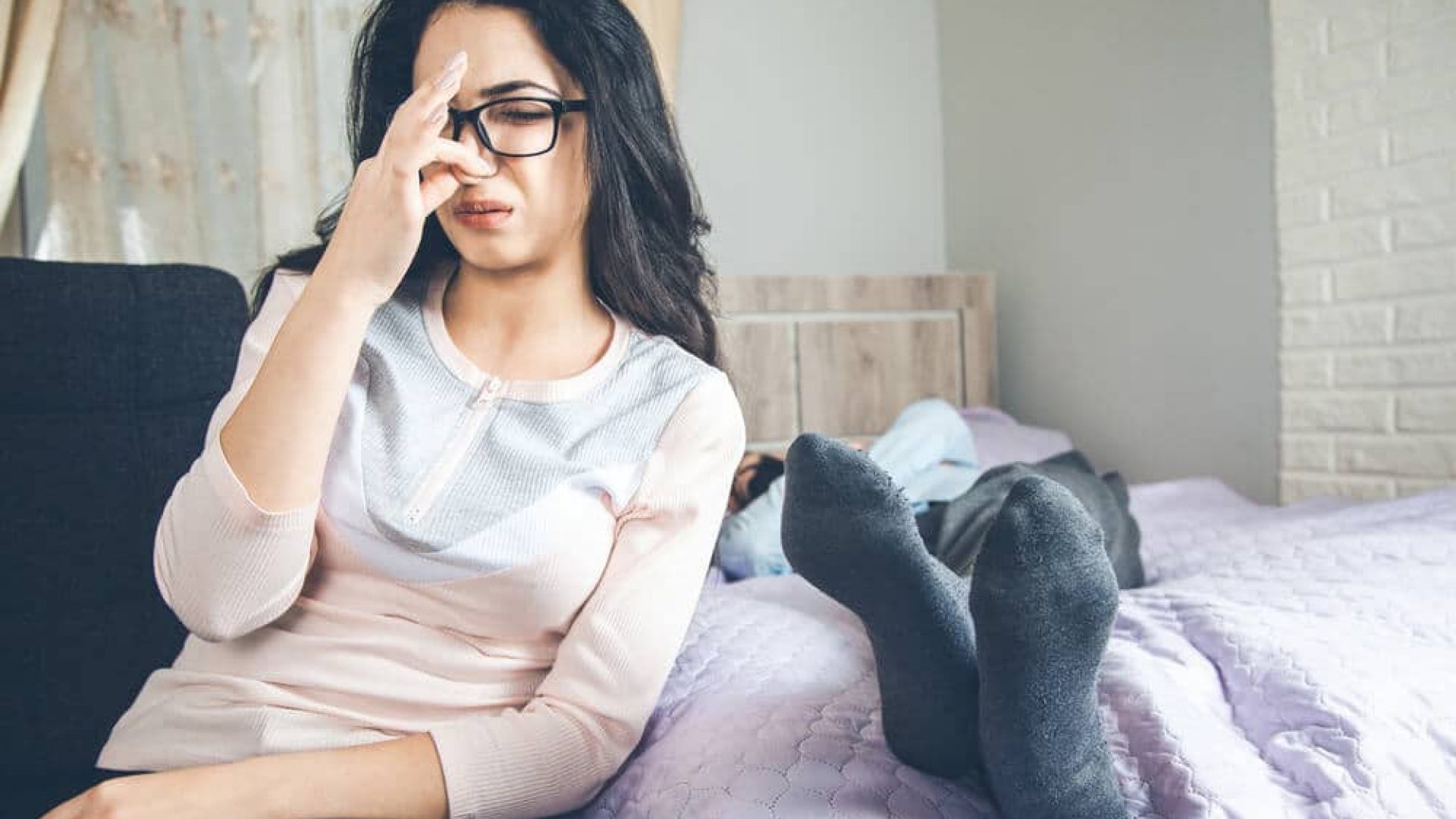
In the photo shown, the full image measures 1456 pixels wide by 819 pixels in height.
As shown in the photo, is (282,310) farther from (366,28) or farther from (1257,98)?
(1257,98)

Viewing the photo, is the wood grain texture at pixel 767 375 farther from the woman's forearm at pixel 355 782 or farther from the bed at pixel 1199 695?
the woman's forearm at pixel 355 782

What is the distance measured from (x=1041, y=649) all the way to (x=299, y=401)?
53 cm

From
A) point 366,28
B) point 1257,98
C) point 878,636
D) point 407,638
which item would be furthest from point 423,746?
point 1257,98

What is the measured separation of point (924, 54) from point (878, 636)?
289 cm

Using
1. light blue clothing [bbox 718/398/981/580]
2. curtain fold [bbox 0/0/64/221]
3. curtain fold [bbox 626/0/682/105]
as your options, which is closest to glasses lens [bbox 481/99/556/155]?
light blue clothing [bbox 718/398/981/580]

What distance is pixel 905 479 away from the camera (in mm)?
1786

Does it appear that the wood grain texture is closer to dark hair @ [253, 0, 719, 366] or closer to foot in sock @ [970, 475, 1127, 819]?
dark hair @ [253, 0, 719, 366]

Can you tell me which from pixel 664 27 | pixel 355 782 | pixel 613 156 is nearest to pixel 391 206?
pixel 613 156

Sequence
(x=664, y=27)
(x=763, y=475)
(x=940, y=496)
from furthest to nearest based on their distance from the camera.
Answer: (x=664, y=27)
(x=763, y=475)
(x=940, y=496)

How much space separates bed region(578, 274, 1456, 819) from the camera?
0.76 m

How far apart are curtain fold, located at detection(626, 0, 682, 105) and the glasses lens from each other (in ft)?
6.59

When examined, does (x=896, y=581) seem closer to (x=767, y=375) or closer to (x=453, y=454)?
(x=453, y=454)

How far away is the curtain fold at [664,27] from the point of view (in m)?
2.82

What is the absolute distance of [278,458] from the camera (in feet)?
2.40
